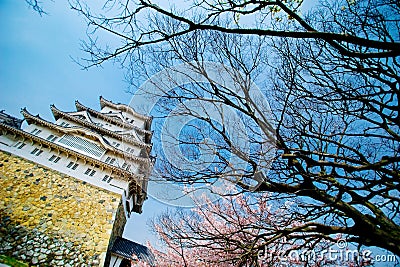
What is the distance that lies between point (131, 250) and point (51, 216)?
16.1 ft

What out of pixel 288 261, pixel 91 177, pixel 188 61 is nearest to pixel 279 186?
pixel 188 61

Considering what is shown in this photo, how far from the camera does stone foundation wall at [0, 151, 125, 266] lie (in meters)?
10.3

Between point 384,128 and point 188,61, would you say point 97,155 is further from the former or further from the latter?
point 384,128

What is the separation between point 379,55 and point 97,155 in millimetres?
14616

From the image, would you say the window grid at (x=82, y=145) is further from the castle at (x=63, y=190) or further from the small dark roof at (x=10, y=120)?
the small dark roof at (x=10, y=120)

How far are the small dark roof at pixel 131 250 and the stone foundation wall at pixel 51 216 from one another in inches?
63.4

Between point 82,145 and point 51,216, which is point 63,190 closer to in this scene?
point 51,216

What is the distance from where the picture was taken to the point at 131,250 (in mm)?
13367

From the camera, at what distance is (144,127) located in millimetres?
20375

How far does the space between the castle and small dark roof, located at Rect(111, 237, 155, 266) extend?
15 cm

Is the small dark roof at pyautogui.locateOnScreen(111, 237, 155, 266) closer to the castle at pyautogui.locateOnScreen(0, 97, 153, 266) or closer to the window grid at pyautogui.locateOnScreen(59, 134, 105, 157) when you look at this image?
the castle at pyautogui.locateOnScreen(0, 97, 153, 266)

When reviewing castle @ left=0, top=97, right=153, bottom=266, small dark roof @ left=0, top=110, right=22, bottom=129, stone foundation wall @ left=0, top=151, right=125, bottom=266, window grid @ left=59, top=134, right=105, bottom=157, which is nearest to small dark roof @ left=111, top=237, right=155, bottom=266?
castle @ left=0, top=97, right=153, bottom=266

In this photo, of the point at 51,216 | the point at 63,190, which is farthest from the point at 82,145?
the point at 51,216

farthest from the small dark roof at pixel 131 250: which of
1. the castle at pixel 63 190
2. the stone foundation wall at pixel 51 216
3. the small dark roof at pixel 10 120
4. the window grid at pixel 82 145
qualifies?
the small dark roof at pixel 10 120
